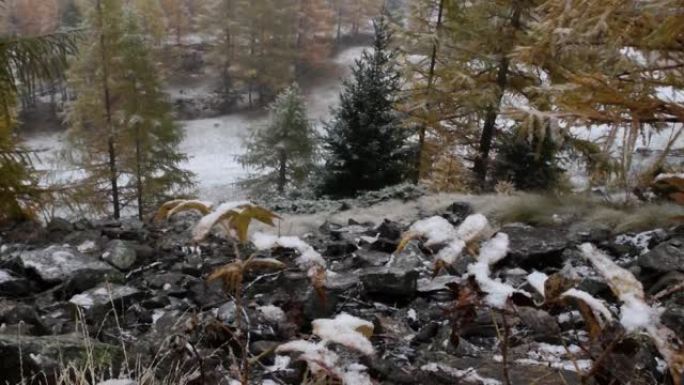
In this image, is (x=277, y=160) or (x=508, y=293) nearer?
(x=508, y=293)

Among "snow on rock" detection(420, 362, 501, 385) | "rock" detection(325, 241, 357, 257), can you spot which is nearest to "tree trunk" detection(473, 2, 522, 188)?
"rock" detection(325, 241, 357, 257)

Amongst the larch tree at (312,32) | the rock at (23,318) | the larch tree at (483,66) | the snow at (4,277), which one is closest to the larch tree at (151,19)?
the larch tree at (312,32)

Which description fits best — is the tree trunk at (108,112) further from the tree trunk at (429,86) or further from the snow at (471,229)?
the snow at (471,229)

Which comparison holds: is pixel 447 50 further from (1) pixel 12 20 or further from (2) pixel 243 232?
(1) pixel 12 20

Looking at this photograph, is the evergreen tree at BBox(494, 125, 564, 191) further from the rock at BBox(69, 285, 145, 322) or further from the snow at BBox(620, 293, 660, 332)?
the snow at BBox(620, 293, 660, 332)

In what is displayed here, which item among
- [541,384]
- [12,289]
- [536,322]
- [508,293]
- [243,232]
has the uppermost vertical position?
[243,232]

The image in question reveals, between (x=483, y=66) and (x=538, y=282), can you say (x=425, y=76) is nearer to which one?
(x=483, y=66)

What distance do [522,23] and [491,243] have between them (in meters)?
11.5

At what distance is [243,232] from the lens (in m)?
1.60

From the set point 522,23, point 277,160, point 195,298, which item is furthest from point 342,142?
point 277,160

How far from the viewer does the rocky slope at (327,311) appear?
8.20ft

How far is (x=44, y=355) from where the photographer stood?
2627 millimetres

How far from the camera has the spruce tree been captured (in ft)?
76.6

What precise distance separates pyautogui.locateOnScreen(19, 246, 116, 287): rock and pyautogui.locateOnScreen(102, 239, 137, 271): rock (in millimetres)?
165
